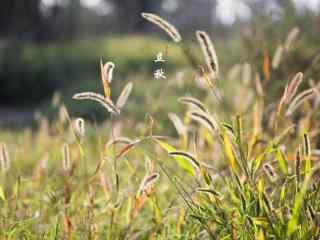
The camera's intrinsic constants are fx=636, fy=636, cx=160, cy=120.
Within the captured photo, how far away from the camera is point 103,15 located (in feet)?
87.4

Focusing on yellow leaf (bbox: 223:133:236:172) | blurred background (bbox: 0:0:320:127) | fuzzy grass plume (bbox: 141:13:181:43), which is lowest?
yellow leaf (bbox: 223:133:236:172)

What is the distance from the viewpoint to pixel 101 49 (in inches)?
602

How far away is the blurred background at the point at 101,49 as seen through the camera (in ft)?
19.0

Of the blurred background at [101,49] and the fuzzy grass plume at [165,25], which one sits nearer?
the fuzzy grass plume at [165,25]

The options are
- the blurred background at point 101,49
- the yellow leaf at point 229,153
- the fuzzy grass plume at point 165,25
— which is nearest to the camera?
the fuzzy grass plume at point 165,25

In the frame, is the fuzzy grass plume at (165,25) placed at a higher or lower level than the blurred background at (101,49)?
lower

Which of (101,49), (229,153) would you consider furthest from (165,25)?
(101,49)

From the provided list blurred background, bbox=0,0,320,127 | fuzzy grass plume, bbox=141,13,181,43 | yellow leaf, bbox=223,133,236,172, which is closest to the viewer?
fuzzy grass plume, bbox=141,13,181,43

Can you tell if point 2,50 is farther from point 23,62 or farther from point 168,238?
point 168,238

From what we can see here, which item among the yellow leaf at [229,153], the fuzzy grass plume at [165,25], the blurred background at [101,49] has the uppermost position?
the blurred background at [101,49]

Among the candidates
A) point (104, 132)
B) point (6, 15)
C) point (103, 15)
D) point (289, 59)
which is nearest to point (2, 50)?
point (6, 15)

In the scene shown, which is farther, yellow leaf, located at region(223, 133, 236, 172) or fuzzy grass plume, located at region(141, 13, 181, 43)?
→ yellow leaf, located at region(223, 133, 236, 172)

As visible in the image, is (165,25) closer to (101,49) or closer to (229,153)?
(229,153)

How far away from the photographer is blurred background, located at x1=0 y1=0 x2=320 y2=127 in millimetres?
5797
